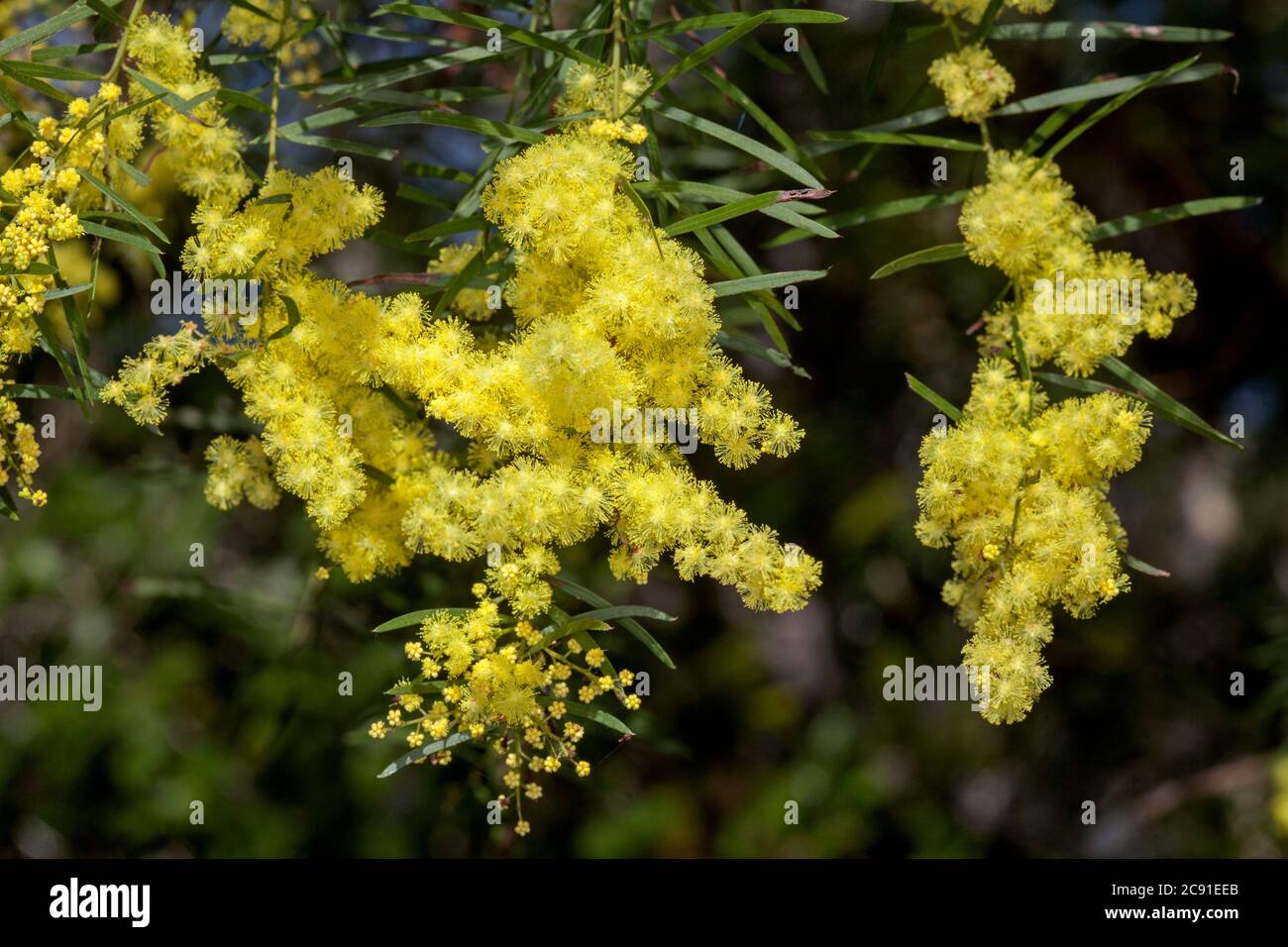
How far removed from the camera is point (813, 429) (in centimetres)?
167

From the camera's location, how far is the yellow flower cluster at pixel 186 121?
0.88 m

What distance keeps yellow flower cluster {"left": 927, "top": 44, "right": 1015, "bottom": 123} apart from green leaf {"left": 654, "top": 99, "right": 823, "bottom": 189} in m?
0.21

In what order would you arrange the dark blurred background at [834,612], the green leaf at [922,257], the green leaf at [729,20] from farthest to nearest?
the dark blurred background at [834,612]
the green leaf at [922,257]
the green leaf at [729,20]

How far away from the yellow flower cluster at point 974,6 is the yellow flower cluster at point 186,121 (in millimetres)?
680

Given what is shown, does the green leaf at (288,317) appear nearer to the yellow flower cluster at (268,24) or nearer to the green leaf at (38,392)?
the green leaf at (38,392)

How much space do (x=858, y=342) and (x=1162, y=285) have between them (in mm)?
714

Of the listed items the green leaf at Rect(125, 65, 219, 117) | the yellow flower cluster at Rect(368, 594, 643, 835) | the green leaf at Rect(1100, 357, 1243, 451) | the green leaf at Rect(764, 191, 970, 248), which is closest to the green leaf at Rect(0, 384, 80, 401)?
the green leaf at Rect(125, 65, 219, 117)

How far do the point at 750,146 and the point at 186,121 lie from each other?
1.60 feet

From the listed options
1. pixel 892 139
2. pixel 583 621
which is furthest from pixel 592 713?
pixel 892 139

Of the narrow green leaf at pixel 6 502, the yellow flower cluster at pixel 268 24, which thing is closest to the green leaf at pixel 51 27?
the yellow flower cluster at pixel 268 24

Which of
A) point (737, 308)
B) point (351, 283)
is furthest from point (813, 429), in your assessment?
point (351, 283)

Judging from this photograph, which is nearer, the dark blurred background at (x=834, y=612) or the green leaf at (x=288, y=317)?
the green leaf at (x=288, y=317)

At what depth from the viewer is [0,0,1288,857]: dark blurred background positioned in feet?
4.72

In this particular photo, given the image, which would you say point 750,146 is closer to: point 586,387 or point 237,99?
point 586,387
